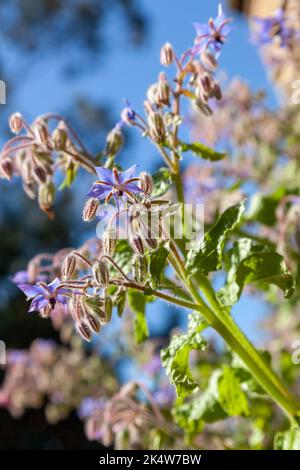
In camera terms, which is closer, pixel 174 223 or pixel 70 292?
pixel 70 292

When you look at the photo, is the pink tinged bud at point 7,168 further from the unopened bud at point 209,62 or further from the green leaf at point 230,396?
the green leaf at point 230,396

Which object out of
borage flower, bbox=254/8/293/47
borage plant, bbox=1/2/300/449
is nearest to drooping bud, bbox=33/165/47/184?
borage plant, bbox=1/2/300/449

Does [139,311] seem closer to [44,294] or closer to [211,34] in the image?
[44,294]

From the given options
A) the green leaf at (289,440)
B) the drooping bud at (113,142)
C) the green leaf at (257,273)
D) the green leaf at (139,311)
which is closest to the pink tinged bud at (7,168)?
the drooping bud at (113,142)

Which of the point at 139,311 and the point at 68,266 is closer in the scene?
the point at 68,266

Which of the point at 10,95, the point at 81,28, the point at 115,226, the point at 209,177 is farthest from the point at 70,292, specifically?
the point at 81,28

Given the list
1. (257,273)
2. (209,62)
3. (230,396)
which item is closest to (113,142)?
(209,62)

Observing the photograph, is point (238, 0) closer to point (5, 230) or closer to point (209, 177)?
point (209, 177)

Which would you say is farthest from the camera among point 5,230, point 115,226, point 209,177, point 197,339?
point 5,230
